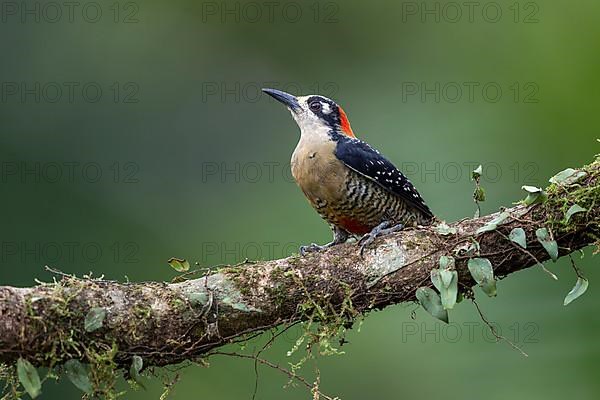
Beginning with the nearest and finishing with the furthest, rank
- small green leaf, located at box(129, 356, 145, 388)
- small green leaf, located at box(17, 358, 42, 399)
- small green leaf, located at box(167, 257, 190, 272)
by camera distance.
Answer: small green leaf, located at box(17, 358, 42, 399), small green leaf, located at box(129, 356, 145, 388), small green leaf, located at box(167, 257, 190, 272)

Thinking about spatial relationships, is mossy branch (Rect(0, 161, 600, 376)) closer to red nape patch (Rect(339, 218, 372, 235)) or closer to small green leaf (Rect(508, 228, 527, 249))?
small green leaf (Rect(508, 228, 527, 249))

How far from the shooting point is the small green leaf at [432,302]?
366 centimetres

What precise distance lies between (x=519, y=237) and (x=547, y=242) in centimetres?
11

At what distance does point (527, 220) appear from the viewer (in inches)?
149

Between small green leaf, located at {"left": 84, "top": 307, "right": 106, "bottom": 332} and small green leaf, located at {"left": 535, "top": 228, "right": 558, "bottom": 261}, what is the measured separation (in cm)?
174

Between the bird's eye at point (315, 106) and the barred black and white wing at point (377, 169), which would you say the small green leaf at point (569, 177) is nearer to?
the barred black and white wing at point (377, 169)

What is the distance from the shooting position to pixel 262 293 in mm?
3791

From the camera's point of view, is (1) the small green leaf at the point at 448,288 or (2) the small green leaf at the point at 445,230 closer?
(1) the small green leaf at the point at 448,288

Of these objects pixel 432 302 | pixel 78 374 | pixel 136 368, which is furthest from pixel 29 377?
pixel 432 302

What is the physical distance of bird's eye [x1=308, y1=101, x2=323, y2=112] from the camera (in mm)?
5438

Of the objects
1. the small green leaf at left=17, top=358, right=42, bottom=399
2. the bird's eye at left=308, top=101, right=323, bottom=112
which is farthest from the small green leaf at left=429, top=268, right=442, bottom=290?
the bird's eye at left=308, top=101, right=323, bottom=112

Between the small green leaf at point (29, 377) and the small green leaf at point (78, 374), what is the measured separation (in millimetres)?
147

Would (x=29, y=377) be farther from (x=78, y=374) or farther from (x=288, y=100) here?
(x=288, y=100)

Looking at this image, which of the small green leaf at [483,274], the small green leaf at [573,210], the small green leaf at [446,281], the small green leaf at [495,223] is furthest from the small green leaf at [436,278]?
the small green leaf at [573,210]
